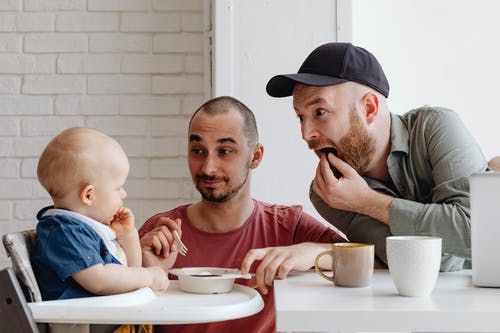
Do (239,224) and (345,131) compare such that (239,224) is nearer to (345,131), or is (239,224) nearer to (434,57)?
(345,131)

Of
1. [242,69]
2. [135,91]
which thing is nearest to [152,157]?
[135,91]

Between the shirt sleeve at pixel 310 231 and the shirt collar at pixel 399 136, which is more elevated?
the shirt collar at pixel 399 136

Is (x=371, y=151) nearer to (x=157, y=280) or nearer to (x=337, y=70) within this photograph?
(x=337, y=70)

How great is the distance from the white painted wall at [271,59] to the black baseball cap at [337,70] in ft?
2.75

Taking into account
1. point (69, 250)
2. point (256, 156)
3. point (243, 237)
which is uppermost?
point (256, 156)

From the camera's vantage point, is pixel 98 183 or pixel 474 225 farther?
pixel 98 183

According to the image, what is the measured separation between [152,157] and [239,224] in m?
0.99

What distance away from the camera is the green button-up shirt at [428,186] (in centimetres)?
151

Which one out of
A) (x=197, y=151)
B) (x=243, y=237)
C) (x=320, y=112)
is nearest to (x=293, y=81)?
(x=320, y=112)

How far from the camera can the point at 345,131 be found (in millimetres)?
1778

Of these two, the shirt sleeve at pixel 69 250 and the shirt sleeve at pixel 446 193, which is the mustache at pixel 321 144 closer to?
the shirt sleeve at pixel 446 193

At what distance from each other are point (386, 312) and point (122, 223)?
744 mm

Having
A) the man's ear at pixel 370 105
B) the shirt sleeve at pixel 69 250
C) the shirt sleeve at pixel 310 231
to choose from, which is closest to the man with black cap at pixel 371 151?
the man's ear at pixel 370 105

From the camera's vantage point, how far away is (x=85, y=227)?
1448 millimetres
